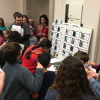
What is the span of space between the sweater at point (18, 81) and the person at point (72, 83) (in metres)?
0.31

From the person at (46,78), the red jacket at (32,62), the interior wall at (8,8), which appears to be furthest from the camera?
the interior wall at (8,8)

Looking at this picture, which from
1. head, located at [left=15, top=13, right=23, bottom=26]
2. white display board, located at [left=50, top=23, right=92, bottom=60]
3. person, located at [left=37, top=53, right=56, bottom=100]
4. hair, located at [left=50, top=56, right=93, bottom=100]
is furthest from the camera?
head, located at [left=15, top=13, right=23, bottom=26]

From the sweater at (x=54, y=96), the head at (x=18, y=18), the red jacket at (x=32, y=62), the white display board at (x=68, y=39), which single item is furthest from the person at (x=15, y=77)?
the head at (x=18, y=18)

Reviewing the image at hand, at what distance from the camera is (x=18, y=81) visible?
41.9 inches

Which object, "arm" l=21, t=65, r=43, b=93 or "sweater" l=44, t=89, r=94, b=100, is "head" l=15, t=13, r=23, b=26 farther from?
"sweater" l=44, t=89, r=94, b=100

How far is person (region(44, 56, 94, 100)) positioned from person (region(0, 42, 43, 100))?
313 mm

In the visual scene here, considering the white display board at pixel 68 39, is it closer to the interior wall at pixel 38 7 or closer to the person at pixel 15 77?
the person at pixel 15 77

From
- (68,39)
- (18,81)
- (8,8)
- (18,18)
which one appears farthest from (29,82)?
(8,8)

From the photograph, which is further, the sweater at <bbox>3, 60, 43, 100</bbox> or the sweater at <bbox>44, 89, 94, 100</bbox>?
the sweater at <bbox>3, 60, 43, 100</bbox>

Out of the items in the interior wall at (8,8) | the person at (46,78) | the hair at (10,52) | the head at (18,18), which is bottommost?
the person at (46,78)

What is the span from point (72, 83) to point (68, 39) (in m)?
1.56

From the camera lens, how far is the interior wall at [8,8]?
13.3 feet

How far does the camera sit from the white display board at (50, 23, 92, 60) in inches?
76.6

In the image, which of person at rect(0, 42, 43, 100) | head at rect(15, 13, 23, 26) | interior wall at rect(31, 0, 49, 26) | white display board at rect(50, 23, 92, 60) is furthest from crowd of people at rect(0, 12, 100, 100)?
interior wall at rect(31, 0, 49, 26)
